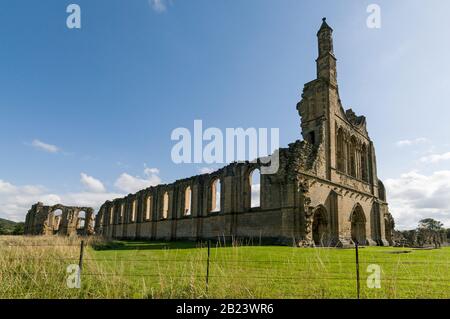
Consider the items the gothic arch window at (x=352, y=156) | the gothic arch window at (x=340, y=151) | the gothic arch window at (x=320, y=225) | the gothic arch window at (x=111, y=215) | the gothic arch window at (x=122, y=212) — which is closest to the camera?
the gothic arch window at (x=320, y=225)

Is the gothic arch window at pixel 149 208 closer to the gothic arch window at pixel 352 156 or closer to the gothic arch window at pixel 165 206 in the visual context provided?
the gothic arch window at pixel 165 206

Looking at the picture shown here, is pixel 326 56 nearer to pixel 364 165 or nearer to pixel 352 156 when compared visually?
pixel 352 156

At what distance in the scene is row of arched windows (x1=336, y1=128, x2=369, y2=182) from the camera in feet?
81.3

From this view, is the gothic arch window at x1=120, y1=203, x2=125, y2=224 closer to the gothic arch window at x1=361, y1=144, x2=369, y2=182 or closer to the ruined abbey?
the ruined abbey

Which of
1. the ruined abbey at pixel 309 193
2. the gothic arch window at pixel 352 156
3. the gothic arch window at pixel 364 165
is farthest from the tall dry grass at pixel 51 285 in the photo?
the gothic arch window at pixel 364 165

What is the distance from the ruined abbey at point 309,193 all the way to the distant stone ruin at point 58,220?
65.7 ft

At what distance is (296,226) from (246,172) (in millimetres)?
6517

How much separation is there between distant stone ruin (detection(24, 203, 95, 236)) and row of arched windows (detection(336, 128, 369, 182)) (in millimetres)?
37937

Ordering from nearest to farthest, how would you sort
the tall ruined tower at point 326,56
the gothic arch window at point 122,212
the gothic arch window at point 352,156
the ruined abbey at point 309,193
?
1. the ruined abbey at point 309,193
2. the tall ruined tower at point 326,56
3. the gothic arch window at point 352,156
4. the gothic arch window at point 122,212

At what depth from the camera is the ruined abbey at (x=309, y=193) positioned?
63.4ft
